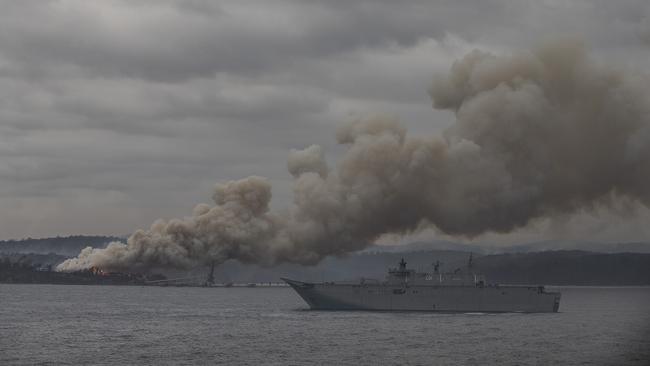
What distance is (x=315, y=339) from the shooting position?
104000 millimetres

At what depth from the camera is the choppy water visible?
86.9 m

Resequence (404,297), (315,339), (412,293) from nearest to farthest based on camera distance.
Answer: (315,339)
(412,293)
(404,297)

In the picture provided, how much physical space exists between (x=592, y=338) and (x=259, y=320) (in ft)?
160

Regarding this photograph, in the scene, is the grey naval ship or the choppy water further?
the grey naval ship

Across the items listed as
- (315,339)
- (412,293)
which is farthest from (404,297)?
(315,339)

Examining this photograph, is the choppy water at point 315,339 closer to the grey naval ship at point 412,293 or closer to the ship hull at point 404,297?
the ship hull at point 404,297

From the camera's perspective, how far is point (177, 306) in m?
178

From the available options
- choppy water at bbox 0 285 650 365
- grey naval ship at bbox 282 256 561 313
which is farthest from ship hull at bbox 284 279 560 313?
choppy water at bbox 0 285 650 365

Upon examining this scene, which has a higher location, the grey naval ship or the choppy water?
the grey naval ship

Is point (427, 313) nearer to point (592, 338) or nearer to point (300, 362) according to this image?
point (592, 338)

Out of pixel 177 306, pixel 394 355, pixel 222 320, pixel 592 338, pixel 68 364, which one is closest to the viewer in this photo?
pixel 68 364

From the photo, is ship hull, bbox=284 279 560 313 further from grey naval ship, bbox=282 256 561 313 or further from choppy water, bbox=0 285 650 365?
choppy water, bbox=0 285 650 365

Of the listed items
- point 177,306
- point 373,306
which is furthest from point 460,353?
point 177,306

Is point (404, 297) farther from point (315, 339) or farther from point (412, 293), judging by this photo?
point (315, 339)
